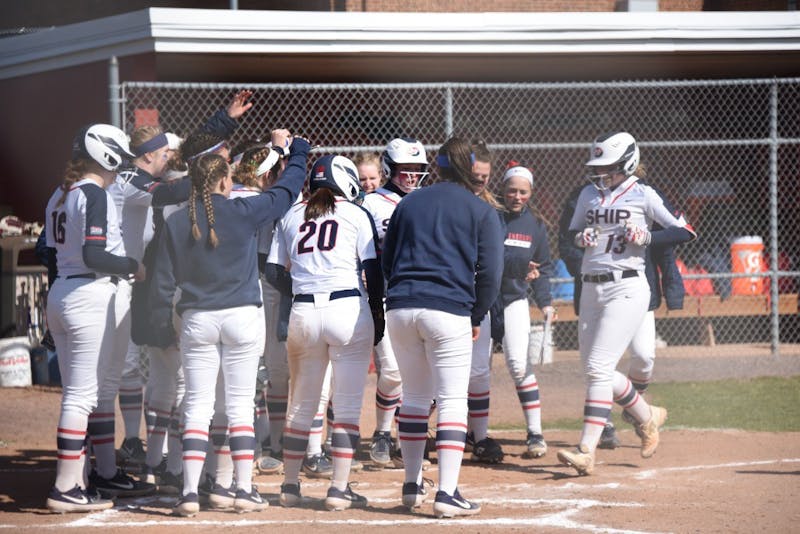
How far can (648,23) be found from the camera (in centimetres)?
1304

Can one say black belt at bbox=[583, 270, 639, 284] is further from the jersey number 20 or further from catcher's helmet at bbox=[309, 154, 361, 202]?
the jersey number 20

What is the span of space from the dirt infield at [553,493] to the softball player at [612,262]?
0.49m

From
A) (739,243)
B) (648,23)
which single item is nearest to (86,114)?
(648,23)

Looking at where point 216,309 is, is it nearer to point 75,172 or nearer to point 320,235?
point 320,235

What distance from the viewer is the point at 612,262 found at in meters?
7.36

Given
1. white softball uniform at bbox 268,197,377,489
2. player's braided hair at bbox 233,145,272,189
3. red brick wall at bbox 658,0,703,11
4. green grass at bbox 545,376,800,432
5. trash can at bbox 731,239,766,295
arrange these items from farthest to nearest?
red brick wall at bbox 658,0,703,11 → trash can at bbox 731,239,766,295 → green grass at bbox 545,376,800,432 → player's braided hair at bbox 233,145,272,189 → white softball uniform at bbox 268,197,377,489

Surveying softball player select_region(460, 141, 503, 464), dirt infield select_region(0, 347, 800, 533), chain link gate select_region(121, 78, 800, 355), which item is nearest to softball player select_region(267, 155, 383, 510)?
dirt infield select_region(0, 347, 800, 533)

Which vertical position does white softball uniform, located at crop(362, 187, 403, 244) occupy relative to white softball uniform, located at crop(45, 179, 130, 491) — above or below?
above

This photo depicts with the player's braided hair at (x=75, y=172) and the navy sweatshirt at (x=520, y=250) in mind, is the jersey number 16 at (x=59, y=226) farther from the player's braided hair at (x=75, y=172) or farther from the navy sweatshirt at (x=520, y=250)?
the navy sweatshirt at (x=520, y=250)

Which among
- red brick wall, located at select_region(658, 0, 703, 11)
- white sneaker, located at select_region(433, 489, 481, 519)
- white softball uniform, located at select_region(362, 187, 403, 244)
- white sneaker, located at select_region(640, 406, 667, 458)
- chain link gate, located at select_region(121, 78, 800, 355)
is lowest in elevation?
white sneaker, located at select_region(433, 489, 481, 519)

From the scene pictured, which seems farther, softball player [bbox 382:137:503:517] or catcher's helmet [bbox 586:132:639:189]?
catcher's helmet [bbox 586:132:639:189]

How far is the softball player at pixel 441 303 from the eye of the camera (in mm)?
6098

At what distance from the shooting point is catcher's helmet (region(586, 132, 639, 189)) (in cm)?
733

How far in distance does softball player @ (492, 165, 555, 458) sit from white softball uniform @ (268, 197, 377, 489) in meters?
1.97
